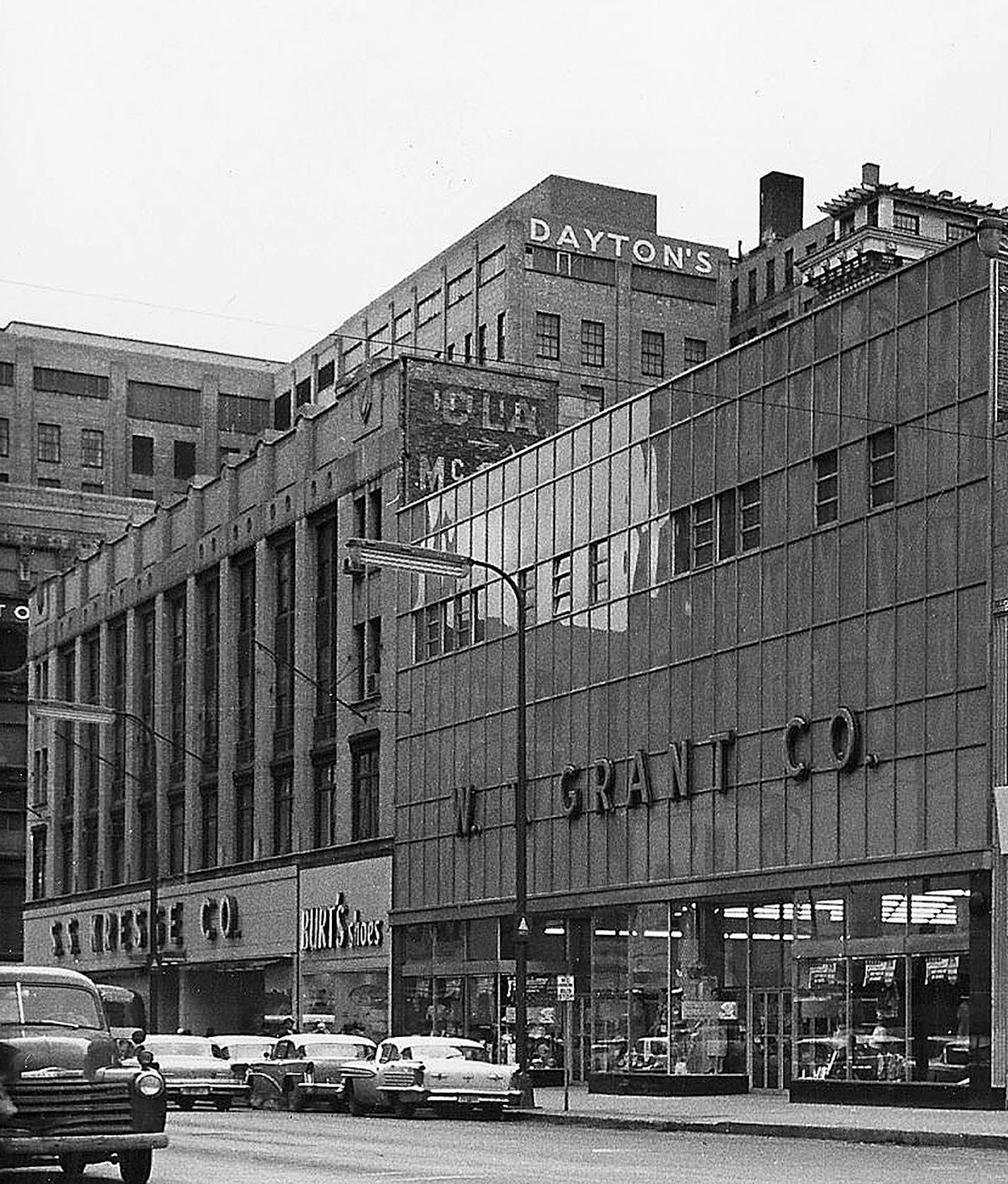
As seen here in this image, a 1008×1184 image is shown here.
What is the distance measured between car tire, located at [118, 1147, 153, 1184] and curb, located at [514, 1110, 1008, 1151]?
41.5ft

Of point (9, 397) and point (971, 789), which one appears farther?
point (9, 397)

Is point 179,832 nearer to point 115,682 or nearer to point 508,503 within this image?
point 115,682

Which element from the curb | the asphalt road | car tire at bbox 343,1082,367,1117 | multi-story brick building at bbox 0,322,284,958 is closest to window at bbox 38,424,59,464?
multi-story brick building at bbox 0,322,284,958

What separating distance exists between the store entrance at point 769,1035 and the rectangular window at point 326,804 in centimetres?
2207

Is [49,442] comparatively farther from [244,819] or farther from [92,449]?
[244,819]

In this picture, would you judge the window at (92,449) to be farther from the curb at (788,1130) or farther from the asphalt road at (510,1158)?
the asphalt road at (510,1158)

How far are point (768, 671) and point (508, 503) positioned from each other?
13.4 metres

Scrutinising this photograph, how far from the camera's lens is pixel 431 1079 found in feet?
125

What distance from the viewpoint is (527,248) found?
9650 centimetres

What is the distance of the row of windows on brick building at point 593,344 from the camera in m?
95.9

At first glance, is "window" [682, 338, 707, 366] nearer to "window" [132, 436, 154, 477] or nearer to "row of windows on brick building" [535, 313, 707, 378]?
"row of windows on brick building" [535, 313, 707, 378]

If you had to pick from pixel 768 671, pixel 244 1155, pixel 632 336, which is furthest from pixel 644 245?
pixel 244 1155

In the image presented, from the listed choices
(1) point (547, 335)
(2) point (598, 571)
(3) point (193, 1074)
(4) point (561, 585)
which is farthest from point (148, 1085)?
(1) point (547, 335)

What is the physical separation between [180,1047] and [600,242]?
6138 cm
